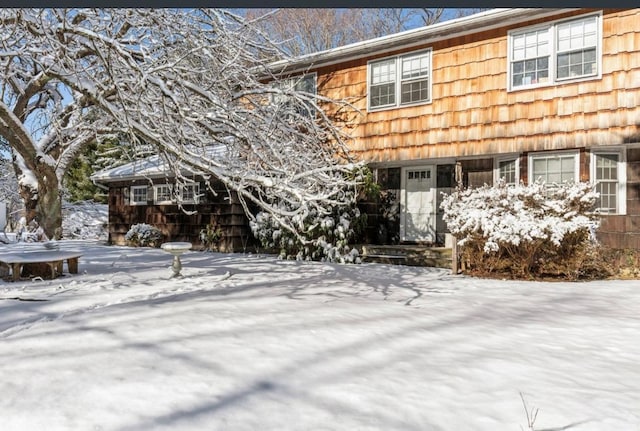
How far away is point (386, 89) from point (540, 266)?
6.22 metres

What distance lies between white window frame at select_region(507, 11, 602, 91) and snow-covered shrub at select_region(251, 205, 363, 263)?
16.0ft

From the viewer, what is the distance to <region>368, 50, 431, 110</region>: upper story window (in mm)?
11883

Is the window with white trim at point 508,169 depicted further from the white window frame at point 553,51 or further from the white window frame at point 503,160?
the white window frame at point 553,51

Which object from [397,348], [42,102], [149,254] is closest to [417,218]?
[149,254]

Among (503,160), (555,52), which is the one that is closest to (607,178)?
(503,160)

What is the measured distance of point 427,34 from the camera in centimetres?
1141

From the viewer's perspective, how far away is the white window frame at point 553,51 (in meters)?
9.62

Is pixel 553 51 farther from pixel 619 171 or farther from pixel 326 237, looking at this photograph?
pixel 326 237

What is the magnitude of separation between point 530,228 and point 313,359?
5872mm

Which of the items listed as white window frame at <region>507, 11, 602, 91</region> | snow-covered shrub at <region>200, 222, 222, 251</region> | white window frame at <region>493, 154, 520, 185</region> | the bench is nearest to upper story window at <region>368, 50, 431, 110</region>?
white window frame at <region>507, 11, 602, 91</region>

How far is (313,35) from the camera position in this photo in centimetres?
2569

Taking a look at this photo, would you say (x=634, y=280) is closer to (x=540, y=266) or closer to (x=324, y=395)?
(x=540, y=266)

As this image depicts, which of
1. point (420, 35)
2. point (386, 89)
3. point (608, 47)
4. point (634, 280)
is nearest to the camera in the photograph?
point (634, 280)

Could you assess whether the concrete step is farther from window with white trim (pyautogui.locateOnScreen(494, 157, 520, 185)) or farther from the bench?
the bench
